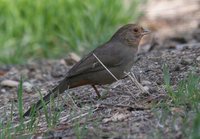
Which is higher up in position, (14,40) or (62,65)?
(14,40)

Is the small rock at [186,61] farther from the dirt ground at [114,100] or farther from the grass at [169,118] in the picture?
the grass at [169,118]

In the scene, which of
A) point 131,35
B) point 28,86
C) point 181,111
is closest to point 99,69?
point 131,35

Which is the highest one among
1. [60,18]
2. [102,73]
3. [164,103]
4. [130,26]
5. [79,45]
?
[60,18]

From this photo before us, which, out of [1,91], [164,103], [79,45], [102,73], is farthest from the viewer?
[79,45]

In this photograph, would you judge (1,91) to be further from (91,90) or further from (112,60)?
(112,60)

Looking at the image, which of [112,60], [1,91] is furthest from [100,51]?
[1,91]

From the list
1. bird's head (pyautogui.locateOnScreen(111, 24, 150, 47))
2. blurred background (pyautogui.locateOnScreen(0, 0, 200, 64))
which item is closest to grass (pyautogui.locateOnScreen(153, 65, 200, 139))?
bird's head (pyautogui.locateOnScreen(111, 24, 150, 47))

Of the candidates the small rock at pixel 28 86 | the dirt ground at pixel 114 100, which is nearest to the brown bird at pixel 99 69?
the dirt ground at pixel 114 100

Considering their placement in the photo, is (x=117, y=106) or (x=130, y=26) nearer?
(x=117, y=106)

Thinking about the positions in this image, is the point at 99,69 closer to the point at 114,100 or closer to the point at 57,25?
the point at 114,100
